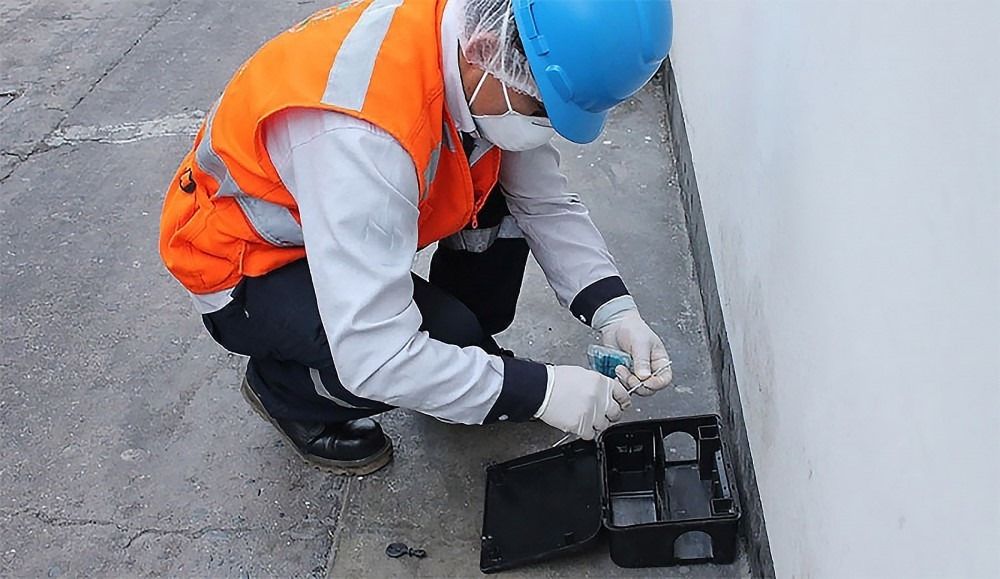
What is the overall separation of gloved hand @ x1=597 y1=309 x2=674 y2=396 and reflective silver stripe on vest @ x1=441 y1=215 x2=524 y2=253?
291 millimetres

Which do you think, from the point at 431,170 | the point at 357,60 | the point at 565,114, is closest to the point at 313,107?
Result: the point at 357,60

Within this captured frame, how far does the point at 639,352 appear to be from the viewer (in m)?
Result: 1.92

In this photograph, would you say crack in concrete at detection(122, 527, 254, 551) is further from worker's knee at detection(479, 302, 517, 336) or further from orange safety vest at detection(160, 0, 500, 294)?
worker's knee at detection(479, 302, 517, 336)

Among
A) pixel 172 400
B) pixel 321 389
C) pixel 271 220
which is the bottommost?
pixel 172 400

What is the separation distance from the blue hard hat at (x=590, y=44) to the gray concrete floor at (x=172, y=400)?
2.94ft

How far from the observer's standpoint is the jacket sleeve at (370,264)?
1.49 meters

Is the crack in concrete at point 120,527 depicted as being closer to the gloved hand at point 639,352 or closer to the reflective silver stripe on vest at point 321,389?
the reflective silver stripe on vest at point 321,389

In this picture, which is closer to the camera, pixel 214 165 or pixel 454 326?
A: pixel 214 165

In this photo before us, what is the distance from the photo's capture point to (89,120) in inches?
145

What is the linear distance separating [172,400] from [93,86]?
2078 millimetres

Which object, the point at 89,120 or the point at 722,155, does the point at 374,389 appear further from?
the point at 89,120

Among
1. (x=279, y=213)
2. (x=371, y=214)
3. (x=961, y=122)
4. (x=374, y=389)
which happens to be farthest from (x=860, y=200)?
(x=279, y=213)

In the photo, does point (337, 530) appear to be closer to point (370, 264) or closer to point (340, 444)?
point (340, 444)

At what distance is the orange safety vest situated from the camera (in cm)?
151
